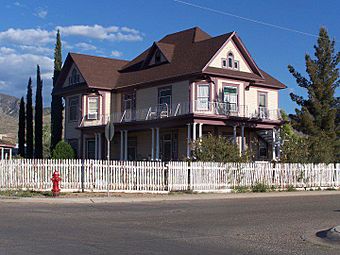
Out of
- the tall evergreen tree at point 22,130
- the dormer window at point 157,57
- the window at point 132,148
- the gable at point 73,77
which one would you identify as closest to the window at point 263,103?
the dormer window at point 157,57

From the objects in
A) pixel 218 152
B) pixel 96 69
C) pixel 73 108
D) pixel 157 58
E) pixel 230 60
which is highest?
pixel 157 58

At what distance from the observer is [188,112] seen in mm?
35719

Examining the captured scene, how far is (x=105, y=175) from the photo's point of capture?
24.8m

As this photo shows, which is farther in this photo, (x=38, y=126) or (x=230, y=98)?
(x=38, y=126)

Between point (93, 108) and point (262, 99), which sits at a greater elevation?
point (262, 99)

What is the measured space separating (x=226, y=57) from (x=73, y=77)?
1369 centimetres

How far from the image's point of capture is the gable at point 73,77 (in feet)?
144

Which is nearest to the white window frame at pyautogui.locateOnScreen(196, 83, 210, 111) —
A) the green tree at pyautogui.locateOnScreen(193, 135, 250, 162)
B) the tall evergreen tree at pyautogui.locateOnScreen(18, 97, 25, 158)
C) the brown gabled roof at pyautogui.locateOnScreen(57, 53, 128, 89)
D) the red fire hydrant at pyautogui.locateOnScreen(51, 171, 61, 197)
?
the green tree at pyautogui.locateOnScreen(193, 135, 250, 162)

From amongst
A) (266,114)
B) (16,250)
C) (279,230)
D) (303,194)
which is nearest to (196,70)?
(266,114)

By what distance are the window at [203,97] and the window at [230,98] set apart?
134cm

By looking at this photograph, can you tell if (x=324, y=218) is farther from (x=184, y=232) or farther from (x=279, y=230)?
(x=184, y=232)

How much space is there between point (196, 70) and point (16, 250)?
27.2 m

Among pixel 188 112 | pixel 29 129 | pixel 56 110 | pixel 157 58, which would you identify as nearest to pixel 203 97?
pixel 188 112

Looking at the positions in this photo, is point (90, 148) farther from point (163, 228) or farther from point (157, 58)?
point (163, 228)
